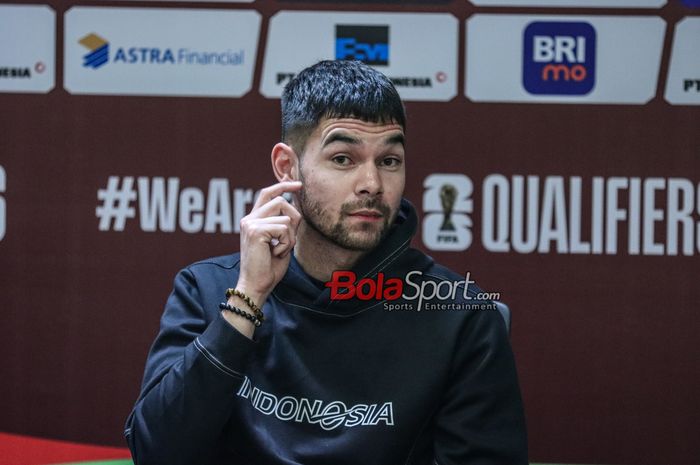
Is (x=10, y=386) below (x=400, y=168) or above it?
below

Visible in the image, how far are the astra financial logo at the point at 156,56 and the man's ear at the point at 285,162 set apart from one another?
3.87ft

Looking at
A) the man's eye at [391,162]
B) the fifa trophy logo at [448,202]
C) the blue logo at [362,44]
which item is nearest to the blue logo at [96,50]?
the blue logo at [362,44]

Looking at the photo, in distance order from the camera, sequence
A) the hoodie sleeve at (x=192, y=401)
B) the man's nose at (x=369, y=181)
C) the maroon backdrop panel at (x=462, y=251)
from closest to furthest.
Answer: the hoodie sleeve at (x=192, y=401), the man's nose at (x=369, y=181), the maroon backdrop panel at (x=462, y=251)

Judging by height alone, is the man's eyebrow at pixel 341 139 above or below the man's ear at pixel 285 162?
above

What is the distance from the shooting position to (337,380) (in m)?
1.39

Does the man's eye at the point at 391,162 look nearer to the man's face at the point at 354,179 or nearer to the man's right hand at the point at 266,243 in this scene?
the man's face at the point at 354,179

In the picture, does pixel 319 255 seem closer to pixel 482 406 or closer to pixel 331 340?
pixel 331 340

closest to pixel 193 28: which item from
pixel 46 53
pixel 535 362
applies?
pixel 46 53

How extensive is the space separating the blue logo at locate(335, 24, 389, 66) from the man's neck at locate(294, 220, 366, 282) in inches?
46.2

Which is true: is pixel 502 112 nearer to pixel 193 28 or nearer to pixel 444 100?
pixel 444 100

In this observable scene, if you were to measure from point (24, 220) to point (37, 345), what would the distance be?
0.38 meters

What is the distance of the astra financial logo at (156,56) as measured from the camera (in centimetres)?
262

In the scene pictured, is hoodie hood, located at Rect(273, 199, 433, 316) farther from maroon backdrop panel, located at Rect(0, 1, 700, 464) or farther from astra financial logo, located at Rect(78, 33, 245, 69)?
astra financial logo, located at Rect(78, 33, 245, 69)

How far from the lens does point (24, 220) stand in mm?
2654
